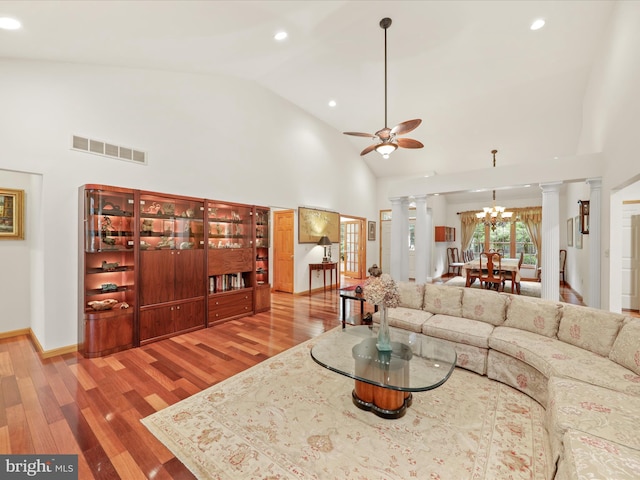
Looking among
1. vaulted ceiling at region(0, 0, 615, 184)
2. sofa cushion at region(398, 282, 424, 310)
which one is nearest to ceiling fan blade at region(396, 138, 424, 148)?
vaulted ceiling at region(0, 0, 615, 184)

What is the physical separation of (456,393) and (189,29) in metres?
4.67

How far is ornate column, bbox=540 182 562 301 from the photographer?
416cm

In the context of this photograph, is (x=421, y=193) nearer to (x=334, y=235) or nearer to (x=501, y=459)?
(x=334, y=235)

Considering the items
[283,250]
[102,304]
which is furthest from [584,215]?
[102,304]

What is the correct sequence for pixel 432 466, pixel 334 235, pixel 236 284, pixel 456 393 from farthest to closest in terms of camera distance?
1. pixel 334 235
2. pixel 236 284
3. pixel 456 393
4. pixel 432 466

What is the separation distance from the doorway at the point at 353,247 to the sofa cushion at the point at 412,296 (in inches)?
190

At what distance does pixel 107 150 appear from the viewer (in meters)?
3.56

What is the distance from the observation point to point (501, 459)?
68.7 inches

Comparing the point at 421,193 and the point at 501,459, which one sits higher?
the point at 421,193

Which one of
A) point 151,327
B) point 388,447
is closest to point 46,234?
point 151,327

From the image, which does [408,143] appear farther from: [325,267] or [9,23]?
[325,267]

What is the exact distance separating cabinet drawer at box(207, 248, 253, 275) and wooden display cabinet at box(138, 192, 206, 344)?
164 mm

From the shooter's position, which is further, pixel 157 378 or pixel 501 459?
pixel 157 378

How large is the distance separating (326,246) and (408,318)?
4090 millimetres
